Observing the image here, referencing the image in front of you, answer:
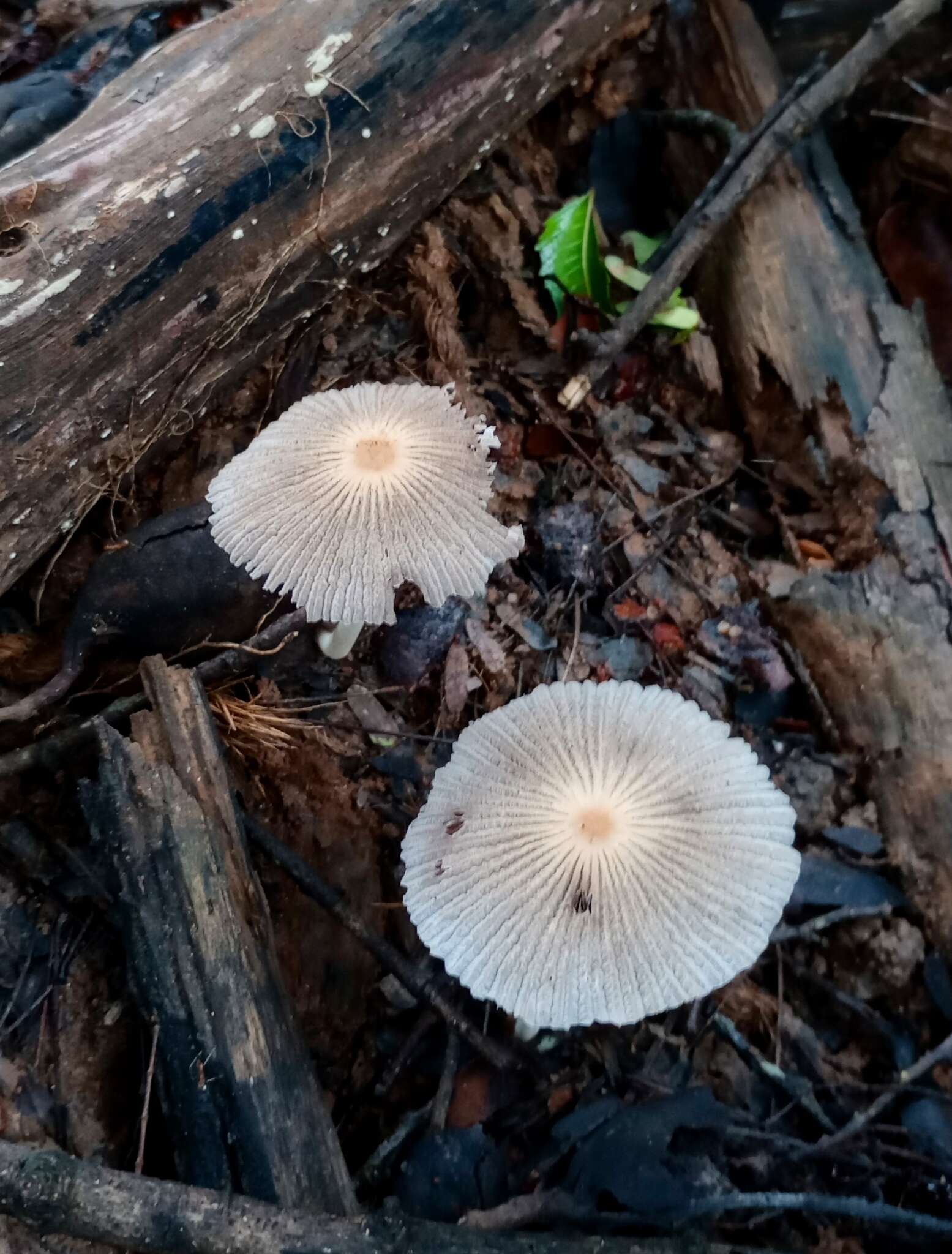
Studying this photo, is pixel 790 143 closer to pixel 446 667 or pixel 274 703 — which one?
pixel 446 667

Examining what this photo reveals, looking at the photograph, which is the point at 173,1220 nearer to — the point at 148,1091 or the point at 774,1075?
the point at 148,1091

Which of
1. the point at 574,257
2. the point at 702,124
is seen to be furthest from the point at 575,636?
the point at 702,124

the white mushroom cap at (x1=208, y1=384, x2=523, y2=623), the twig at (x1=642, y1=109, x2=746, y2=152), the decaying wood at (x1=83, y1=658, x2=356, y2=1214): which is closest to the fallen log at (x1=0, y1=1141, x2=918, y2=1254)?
the decaying wood at (x1=83, y1=658, x2=356, y2=1214)

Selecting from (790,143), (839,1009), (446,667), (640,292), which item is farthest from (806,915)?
(790,143)

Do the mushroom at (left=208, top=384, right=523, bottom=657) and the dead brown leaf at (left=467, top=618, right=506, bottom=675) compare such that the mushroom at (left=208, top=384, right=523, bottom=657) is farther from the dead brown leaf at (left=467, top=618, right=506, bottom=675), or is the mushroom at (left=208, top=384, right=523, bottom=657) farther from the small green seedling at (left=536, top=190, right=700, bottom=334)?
the small green seedling at (left=536, top=190, right=700, bottom=334)

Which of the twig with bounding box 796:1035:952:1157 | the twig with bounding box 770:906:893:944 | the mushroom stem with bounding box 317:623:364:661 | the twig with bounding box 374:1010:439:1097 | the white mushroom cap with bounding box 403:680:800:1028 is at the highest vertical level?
the mushroom stem with bounding box 317:623:364:661

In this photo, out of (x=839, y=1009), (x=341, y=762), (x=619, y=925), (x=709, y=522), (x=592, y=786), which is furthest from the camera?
(x=709, y=522)
